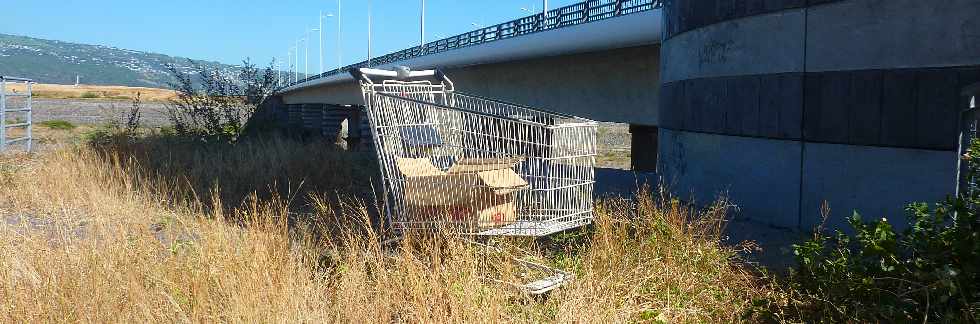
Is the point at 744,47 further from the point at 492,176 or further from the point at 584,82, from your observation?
the point at 584,82

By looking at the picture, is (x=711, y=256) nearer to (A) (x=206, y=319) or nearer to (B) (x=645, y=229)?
(B) (x=645, y=229)

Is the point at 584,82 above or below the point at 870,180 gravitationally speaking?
above

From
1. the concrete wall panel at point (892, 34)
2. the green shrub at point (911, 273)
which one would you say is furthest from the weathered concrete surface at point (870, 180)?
the green shrub at point (911, 273)

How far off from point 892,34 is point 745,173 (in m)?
1.96

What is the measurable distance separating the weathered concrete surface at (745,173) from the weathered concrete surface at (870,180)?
0.58 ft

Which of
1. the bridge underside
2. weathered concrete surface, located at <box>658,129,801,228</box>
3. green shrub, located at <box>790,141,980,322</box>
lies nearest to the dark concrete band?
weathered concrete surface, located at <box>658,129,801,228</box>

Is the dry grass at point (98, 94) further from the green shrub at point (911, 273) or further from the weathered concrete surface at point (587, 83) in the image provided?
the green shrub at point (911, 273)

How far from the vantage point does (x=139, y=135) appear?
1630 centimetres

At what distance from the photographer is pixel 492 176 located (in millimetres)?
5230

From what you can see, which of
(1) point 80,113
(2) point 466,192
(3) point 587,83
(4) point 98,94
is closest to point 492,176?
(2) point 466,192

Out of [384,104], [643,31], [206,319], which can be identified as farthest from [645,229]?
[643,31]

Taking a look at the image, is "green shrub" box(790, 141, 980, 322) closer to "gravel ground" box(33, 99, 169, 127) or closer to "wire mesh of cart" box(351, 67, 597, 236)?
"wire mesh of cart" box(351, 67, 597, 236)

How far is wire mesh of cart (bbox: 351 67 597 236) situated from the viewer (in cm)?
514

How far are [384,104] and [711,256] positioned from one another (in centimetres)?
238
